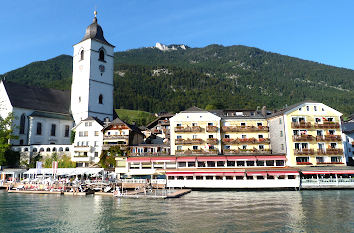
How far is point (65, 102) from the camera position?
85.5 metres

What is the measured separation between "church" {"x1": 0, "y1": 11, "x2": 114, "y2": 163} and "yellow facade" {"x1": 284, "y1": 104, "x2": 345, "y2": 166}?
146 ft

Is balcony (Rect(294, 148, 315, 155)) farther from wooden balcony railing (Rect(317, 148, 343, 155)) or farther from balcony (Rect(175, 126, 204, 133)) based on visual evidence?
balcony (Rect(175, 126, 204, 133))

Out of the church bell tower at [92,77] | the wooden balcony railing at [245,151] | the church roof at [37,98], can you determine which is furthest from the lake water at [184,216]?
the church bell tower at [92,77]

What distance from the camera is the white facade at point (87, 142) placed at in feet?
218

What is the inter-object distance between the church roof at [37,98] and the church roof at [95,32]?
59.8ft

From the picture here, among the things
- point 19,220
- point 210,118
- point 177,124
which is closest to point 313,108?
point 210,118

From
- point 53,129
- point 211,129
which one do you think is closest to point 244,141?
point 211,129

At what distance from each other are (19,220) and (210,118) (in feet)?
130

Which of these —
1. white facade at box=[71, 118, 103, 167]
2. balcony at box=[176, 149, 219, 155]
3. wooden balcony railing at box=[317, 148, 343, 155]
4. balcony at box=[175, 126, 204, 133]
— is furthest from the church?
wooden balcony railing at box=[317, 148, 343, 155]

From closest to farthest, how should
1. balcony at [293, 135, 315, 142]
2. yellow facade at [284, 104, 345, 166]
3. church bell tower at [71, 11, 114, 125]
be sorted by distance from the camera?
yellow facade at [284, 104, 345, 166]
balcony at [293, 135, 315, 142]
church bell tower at [71, 11, 114, 125]

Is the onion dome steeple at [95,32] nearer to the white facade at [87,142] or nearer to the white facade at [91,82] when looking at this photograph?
the white facade at [91,82]

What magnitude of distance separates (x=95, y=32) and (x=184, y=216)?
70.0m

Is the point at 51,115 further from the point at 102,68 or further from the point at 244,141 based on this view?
the point at 244,141

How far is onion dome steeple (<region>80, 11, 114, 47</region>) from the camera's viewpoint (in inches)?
3319
